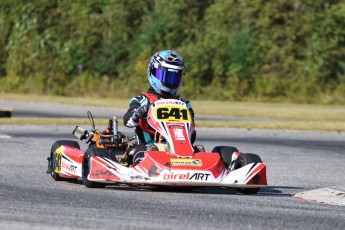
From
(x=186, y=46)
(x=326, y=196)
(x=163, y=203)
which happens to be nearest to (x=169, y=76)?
(x=326, y=196)

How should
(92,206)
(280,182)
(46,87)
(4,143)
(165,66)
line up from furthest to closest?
(46,87) < (4,143) < (280,182) < (165,66) < (92,206)

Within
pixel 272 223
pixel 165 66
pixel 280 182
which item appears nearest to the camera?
pixel 272 223

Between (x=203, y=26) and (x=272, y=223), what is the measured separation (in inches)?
1366

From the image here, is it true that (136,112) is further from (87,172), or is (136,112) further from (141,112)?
(87,172)

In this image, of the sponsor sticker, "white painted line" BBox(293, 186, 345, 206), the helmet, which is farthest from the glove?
"white painted line" BBox(293, 186, 345, 206)

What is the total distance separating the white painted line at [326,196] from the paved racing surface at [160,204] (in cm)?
16

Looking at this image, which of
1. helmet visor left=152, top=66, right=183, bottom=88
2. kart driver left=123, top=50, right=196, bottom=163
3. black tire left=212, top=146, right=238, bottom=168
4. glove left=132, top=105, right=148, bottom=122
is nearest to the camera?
black tire left=212, top=146, right=238, bottom=168

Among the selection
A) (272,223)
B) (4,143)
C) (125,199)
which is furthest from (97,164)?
(4,143)

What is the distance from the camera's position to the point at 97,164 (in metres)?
10.9

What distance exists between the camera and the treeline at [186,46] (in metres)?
39.5

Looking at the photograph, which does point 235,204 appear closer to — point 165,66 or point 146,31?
point 165,66

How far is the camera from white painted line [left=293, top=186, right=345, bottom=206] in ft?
34.4

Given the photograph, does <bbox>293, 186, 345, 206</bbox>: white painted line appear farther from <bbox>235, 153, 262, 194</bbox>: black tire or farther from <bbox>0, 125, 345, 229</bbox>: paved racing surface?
<bbox>235, 153, 262, 194</bbox>: black tire

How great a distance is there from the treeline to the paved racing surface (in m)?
22.9
